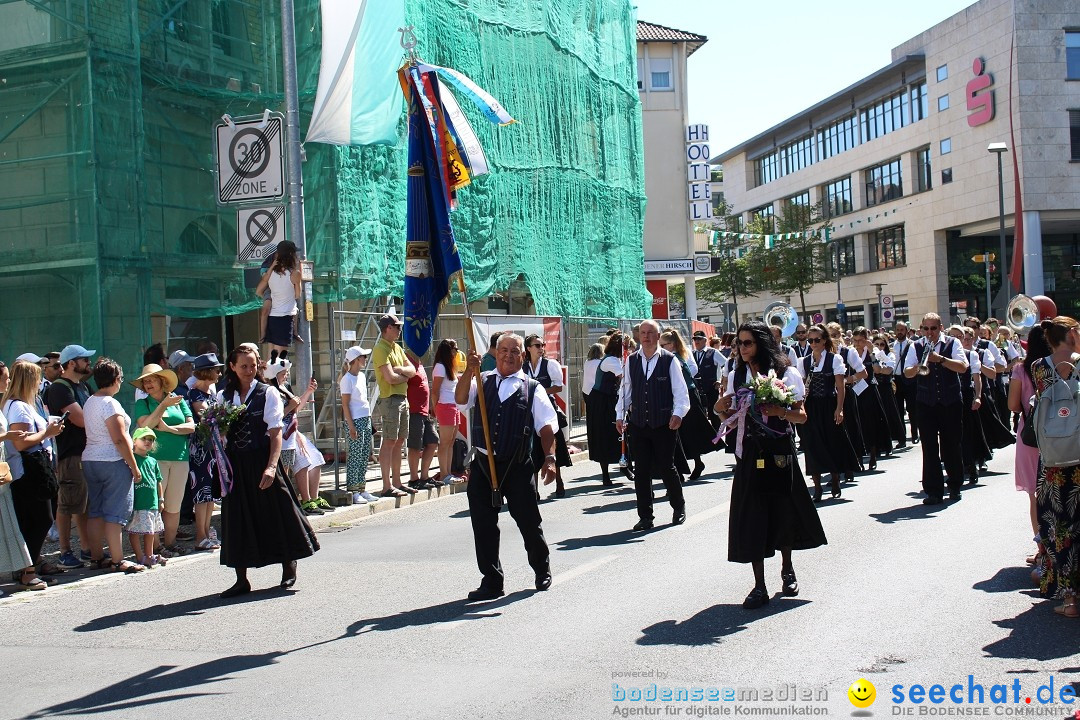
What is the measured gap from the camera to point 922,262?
190 feet

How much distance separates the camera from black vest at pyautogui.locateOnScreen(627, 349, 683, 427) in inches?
421

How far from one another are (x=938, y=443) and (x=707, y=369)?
6147mm

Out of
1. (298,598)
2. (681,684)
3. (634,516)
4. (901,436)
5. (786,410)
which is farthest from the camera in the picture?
(901,436)

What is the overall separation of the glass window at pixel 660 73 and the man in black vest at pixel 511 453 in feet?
120

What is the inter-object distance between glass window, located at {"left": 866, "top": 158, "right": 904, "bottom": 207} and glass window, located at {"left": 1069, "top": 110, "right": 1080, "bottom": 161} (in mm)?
11044

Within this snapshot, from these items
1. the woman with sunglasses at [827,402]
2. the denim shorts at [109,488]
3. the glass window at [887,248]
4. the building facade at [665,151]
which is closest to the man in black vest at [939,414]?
the woman with sunglasses at [827,402]

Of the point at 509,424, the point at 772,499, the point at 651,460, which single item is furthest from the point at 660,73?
the point at 772,499

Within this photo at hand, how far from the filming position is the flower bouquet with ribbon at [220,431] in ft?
27.6

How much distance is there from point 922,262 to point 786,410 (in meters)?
53.8

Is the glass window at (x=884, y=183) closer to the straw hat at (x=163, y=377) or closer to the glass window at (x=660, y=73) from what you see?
the glass window at (x=660, y=73)

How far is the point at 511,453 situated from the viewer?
8086 millimetres

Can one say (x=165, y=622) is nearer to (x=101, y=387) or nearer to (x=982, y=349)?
(x=101, y=387)

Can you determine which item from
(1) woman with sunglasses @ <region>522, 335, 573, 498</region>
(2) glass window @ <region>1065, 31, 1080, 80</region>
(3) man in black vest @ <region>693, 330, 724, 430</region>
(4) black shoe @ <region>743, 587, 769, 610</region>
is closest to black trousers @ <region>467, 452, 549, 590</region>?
(4) black shoe @ <region>743, 587, 769, 610</region>

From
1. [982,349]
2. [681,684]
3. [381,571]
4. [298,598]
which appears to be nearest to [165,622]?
[298,598]
